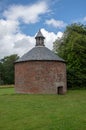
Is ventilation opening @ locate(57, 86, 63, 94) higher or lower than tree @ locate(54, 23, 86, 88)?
lower

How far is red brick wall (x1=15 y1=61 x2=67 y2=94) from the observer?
1230 inches

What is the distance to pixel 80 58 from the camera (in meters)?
42.9

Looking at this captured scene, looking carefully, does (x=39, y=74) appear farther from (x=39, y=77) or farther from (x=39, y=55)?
(x=39, y=55)

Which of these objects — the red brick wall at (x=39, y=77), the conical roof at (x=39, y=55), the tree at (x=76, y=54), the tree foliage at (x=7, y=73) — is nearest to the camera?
the red brick wall at (x=39, y=77)

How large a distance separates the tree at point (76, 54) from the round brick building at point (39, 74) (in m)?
9.24

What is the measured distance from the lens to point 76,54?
43125 mm

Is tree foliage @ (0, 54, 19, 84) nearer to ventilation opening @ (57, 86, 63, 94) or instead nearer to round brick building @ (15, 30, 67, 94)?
ventilation opening @ (57, 86, 63, 94)

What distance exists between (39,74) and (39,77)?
1.14 ft

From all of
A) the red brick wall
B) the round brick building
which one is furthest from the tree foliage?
the red brick wall

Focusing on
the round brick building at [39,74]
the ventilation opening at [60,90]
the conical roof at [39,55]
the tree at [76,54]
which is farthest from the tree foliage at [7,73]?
the round brick building at [39,74]

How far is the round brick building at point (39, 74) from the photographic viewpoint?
103 ft

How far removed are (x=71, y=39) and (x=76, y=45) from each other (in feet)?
5.48

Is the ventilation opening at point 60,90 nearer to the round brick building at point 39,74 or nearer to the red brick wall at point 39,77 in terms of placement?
the round brick building at point 39,74

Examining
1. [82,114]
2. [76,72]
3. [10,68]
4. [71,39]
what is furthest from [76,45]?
[10,68]
